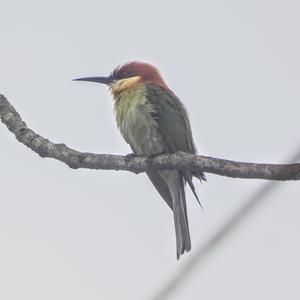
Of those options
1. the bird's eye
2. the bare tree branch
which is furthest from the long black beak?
the bare tree branch

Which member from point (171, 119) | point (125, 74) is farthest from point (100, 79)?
point (171, 119)

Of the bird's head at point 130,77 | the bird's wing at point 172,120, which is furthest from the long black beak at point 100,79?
the bird's wing at point 172,120

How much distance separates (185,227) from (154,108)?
0.99 meters

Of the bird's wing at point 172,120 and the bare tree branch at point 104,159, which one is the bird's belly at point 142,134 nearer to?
the bird's wing at point 172,120

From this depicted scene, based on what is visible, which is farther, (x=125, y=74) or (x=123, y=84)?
(x=125, y=74)

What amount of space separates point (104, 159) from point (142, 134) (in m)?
1.20

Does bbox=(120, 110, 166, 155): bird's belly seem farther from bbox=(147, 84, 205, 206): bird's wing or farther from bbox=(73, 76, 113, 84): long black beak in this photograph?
bbox=(73, 76, 113, 84): long black beak

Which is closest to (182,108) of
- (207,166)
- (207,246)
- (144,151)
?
(144,151)

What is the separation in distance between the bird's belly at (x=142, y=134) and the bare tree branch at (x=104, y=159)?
31.5 inches

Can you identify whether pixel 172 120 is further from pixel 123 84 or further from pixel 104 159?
pixel 104 159

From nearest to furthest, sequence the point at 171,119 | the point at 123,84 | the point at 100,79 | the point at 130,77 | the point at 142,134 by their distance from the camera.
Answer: the point at 142,134
the point at 171,119
the point at 123,84
the point at 130,77
the point at 100,79

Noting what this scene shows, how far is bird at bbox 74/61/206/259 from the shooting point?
4375mm

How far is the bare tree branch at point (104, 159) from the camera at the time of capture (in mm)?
2561

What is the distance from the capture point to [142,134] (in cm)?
444
